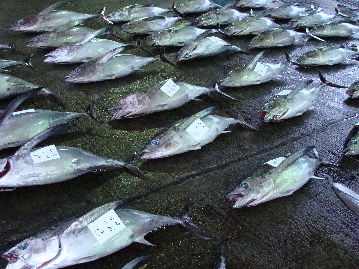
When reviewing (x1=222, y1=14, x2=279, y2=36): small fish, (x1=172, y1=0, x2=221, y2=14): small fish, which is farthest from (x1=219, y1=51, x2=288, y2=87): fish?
(x1=172, y1=0, x2=221, y2=14): small fish

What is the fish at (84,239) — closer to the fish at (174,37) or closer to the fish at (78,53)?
the fish at (78,53)

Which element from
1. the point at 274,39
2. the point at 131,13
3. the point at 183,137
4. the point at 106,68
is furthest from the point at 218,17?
the point at 183,137

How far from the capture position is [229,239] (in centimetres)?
217

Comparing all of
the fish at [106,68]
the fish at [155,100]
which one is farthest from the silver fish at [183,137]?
the fish at [106,68]

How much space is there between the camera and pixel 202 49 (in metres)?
3.77

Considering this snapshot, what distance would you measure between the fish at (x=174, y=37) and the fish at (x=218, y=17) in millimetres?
471

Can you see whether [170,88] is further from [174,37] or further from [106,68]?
[174,37]

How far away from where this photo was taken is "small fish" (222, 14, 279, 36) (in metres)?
4.29

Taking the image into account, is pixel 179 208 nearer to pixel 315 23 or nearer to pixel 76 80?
pixel 76 80

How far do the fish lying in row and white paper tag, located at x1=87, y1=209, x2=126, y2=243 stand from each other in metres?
0.68

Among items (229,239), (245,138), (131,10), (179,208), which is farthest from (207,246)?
(131,10)

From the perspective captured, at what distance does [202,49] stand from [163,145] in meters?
1.68

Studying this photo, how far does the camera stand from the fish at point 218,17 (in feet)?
14.7

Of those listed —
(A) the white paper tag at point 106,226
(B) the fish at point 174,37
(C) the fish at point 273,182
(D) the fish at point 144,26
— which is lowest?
(C) the fish at point 273,182
